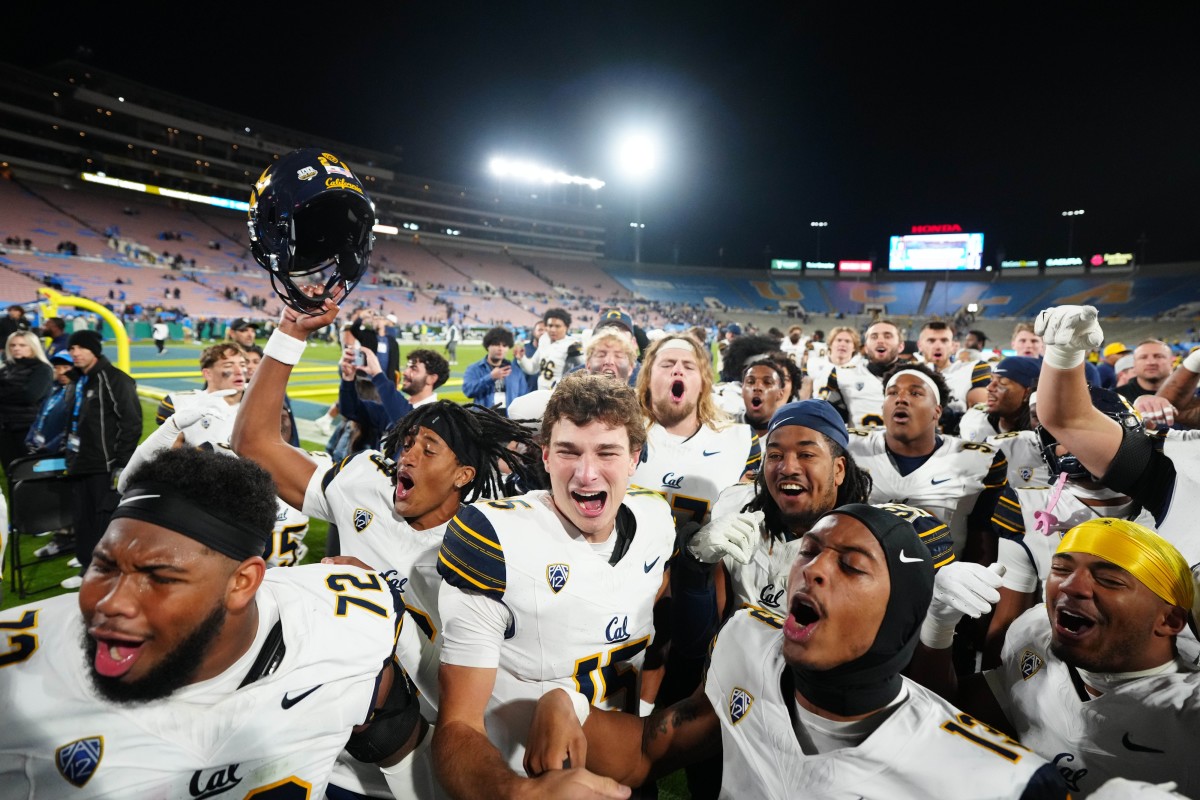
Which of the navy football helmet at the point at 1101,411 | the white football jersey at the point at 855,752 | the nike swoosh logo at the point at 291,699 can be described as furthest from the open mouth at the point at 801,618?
the navy football helmet at the point at 1101,411

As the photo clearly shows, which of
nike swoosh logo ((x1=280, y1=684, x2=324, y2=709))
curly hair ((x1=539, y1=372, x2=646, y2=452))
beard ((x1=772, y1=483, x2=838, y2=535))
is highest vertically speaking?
curly hair ((x1=539, y1=372, x2=646, y2=452))

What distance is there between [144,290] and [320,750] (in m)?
40.9

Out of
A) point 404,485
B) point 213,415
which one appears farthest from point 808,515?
point 213,415

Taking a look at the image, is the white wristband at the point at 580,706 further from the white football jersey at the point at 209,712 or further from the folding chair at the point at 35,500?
the folding chair at the point at 35,500

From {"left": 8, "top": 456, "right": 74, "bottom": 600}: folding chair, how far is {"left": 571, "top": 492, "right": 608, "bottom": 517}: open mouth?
203 inches

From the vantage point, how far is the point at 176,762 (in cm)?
161

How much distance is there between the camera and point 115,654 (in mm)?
1525

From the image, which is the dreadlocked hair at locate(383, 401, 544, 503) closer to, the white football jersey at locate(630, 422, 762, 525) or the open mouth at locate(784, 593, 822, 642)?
the white football jersey at locate(630, 422, 762, 525)

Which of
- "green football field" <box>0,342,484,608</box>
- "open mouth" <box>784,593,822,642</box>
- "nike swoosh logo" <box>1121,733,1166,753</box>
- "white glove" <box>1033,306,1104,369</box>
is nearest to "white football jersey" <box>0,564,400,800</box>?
"open mouth" <box>784,593,822,642</box>

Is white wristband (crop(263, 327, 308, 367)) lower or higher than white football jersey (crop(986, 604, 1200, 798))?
higher

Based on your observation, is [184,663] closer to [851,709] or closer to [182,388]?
[851,709]

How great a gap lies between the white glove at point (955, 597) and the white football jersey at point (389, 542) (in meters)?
1.87

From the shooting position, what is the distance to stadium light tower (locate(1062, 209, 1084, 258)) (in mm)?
47522

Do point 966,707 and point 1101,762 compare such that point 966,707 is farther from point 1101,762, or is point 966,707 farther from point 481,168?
point 481,168
